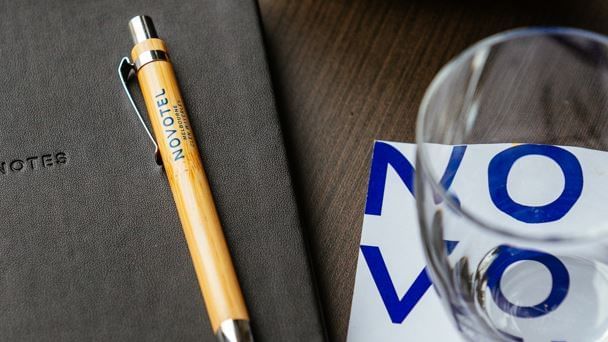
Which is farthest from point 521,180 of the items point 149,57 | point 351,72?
point 149,57

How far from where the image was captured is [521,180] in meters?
0.49

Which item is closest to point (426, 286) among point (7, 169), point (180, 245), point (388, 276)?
point (388, 276)

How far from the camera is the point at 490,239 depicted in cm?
43

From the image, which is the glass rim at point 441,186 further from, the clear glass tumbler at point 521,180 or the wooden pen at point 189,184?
the wooden pen at point 189,184

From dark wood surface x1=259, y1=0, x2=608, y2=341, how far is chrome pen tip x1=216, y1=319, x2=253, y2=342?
0.26 feet

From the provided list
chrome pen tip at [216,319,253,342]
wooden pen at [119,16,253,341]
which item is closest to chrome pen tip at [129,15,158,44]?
wooden pen at [119,16,253,341]

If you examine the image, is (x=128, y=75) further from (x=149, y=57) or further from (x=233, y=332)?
(x=233, y=332)

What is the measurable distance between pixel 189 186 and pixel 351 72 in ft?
0.50

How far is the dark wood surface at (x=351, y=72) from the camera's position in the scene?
1.64 ft

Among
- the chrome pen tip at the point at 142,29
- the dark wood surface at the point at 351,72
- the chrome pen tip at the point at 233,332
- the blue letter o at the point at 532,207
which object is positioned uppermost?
the chrome pen tip at the point at 142,29

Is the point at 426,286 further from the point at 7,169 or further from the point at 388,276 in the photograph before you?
the point at 7,169

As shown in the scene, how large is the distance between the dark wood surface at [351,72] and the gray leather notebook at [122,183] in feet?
0.13

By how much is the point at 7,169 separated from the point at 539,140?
0.32 meters

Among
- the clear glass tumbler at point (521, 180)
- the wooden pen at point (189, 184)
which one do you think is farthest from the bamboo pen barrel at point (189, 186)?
the clear glass tumbler at point (521, 180)
